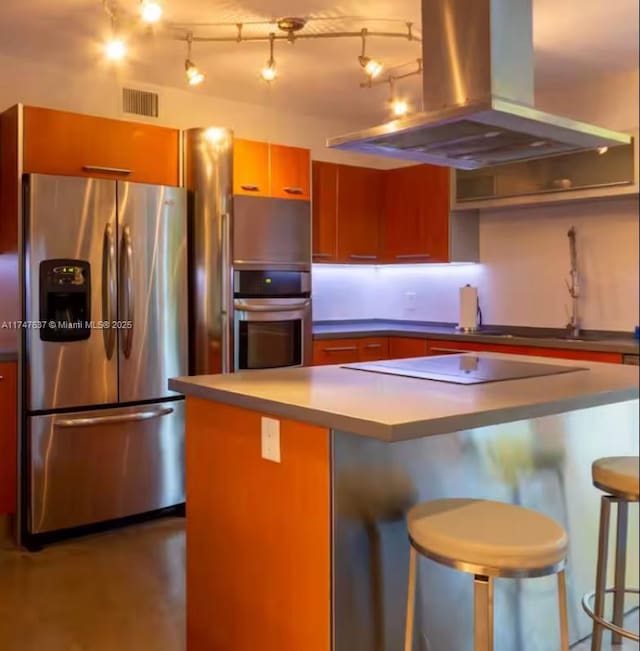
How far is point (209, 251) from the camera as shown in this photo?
3.78 metres

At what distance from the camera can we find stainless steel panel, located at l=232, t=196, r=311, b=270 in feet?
12.8

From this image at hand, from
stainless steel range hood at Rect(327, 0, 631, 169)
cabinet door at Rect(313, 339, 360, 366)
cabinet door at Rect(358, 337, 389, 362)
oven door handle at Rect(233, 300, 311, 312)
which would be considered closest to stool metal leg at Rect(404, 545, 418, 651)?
stainless steel range hood at Rect(327, 0, 631, 169)

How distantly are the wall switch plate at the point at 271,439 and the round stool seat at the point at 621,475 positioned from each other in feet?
2.51

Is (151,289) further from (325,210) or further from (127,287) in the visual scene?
(325,210)

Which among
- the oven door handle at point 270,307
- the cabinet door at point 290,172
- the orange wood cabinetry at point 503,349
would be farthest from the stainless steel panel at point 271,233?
the orange wood cabinetry at point 503,349

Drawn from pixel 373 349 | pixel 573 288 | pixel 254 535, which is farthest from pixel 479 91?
pixel 373 349

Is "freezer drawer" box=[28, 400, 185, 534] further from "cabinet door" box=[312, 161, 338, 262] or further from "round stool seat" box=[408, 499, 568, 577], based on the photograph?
"round stool seat" box=[408, 499, 568, 577]

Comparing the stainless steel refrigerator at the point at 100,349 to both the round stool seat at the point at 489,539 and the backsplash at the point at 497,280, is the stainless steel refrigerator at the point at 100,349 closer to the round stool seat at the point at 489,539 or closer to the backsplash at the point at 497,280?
the backsplash at the point at 497,280

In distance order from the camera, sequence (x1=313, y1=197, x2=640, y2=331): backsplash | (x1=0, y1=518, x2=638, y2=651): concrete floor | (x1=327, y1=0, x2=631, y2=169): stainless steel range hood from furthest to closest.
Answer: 1. (x1=313, y1=197, x2=640, y2=331): backsplash
2. (x1=0, y1=518, x2=638, y2=651): concrete floor
3. (x1=327, y1=0, x2=631, y2=169): stainless steel range hood

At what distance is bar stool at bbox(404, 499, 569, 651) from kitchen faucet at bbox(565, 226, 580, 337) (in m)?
1.42

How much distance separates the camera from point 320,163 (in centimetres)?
467

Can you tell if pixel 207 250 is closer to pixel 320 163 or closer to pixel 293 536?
pixel 320 163

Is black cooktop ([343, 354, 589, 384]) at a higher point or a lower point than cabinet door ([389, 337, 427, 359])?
higher

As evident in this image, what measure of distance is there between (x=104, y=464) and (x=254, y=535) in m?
1.75
